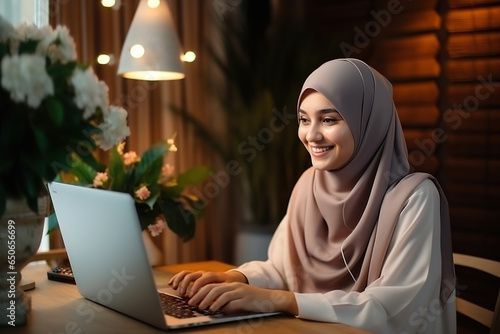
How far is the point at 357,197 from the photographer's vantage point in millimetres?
1733

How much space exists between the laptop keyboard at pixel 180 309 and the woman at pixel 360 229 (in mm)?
26

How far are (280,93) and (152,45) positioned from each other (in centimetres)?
121

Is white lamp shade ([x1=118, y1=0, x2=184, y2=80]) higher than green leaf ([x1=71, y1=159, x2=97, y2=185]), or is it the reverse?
white lamp shade ([x1=118, y1=0, x2=184, y2=80])

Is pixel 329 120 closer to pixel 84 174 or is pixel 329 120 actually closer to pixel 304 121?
pixel 304 121

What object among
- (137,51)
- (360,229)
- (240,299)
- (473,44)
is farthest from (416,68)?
(240,299)

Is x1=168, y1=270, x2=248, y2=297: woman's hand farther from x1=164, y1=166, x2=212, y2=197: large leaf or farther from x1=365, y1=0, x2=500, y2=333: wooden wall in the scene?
x1=365, y1=0, x2=500, y2=333: wooden wall

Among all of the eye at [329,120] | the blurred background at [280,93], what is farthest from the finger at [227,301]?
the blurred background at [280,93]

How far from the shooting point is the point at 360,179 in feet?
5.73

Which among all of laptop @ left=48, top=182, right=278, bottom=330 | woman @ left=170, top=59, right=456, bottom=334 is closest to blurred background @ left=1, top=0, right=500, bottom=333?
woman @ left=170, top=59, right=456, bottom=334

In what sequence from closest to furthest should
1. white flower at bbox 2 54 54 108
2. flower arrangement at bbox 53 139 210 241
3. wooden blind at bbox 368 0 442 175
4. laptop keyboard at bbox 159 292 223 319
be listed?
1. white flower at bbox 2 54 54 108
2. laptop keyboard at bbox 159 292 223 319
3. flower arrangement at bbox 53 139 210 241
4. wooden blind at bbox 368 0 442 175

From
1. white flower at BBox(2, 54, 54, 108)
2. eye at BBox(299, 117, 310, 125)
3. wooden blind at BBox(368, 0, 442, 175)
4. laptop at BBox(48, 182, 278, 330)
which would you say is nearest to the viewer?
white flower at BBox(2, 54, 54, 108)

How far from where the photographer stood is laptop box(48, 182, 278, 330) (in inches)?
47.7

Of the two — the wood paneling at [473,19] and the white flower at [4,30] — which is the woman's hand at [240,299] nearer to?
the white flower at [4,30]

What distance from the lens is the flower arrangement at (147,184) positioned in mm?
2145
